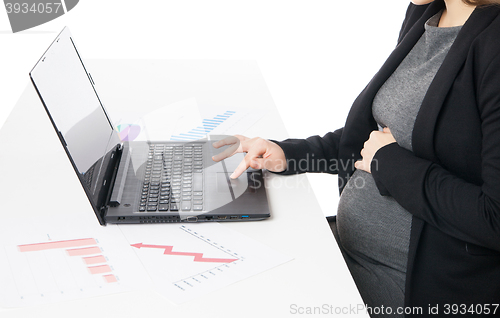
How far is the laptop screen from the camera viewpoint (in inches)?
31.5

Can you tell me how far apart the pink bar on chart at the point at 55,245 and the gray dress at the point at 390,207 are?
586mm

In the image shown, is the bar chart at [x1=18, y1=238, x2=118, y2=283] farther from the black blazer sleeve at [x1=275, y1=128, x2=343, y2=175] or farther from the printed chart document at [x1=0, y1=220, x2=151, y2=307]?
the black blazer sleeve at [x1=275, y1=128, x2=343, y2=175]

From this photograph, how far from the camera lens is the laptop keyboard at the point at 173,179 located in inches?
34.3

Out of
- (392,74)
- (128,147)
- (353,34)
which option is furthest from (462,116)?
(353,34)

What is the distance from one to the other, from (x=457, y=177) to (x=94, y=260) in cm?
67

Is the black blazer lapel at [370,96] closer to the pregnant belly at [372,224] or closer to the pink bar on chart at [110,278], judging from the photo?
the pregnant belly at [372,224]

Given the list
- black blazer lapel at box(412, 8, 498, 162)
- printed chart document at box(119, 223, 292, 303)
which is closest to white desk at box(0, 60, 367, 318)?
printed chart document at box(119, 223, 292, 303)

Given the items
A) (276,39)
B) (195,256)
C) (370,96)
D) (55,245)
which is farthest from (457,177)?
(276,39)

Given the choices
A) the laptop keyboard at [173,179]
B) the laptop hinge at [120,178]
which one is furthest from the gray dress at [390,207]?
the laptop hinge at [120,178]

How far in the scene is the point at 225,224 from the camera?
2.83 ft

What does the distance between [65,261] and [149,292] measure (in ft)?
0.55

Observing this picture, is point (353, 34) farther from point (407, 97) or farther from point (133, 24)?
point (407, 97)

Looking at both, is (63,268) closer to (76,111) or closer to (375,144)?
(76,111)

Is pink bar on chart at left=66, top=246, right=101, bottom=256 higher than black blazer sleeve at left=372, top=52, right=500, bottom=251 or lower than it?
higher
